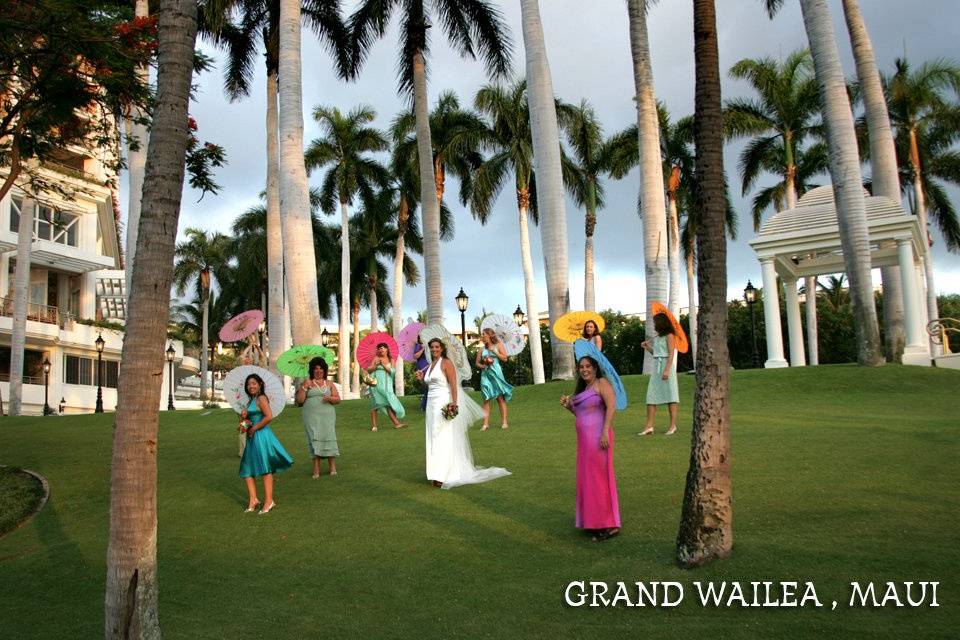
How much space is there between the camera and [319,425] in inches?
487

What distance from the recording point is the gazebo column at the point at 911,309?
23875mm

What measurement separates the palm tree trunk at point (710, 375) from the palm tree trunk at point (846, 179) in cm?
1597

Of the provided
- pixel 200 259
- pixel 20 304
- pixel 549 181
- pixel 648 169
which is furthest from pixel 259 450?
pixel 200 259

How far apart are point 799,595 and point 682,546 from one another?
103 centimetres

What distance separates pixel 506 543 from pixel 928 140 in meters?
41.8

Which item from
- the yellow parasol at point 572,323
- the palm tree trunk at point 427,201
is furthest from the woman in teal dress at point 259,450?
the palm tree trunk at point 427,201

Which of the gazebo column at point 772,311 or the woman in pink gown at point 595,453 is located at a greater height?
the gazebo column at point 772,311

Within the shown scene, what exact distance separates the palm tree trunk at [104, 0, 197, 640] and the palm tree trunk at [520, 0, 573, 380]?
18.2 m

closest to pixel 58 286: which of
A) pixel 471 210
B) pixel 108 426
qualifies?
pixel 471 210

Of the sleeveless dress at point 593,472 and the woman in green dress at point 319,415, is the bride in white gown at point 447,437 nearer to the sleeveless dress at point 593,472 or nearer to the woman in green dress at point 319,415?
the woman in green dress at point 319,415

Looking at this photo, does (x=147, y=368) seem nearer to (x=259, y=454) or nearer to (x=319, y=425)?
(x=259, y=454)

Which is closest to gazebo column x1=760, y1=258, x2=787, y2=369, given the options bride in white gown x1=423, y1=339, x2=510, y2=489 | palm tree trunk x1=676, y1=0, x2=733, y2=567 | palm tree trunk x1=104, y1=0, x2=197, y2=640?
bride in white gown x1=423, y1=339, x2=510, y2=489

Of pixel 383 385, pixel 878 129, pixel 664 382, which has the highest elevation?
pixel 878 129

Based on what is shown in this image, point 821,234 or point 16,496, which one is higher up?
point 821,234
